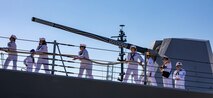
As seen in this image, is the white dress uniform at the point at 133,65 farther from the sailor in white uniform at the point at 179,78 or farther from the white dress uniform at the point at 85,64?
the sailor in white uniform at the point at 179,78

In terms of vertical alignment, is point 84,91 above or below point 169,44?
below

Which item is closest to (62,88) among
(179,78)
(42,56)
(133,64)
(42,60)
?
(42,60)

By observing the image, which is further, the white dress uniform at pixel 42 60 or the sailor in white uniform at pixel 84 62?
the sailor in white uniform at pixel 84 62

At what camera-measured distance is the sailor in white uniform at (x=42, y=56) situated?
10539 millimetres

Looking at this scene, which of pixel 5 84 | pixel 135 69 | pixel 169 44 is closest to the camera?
pixel 5 84

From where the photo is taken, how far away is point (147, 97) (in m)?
11.2

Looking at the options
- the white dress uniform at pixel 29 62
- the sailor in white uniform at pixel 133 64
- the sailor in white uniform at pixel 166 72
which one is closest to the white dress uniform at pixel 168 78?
the sailor in white uniform at pixel 166 72

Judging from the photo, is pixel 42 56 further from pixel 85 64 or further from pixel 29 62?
pixel 85 64

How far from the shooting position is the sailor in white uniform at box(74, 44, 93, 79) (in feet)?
35.7

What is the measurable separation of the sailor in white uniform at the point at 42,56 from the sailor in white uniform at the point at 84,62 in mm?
735

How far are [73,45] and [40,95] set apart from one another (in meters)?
1.40

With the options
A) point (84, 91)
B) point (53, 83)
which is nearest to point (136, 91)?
point (84, 91)

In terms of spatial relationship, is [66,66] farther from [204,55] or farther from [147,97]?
[204,55]

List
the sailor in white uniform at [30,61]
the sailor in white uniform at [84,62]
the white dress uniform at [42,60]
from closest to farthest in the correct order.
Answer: the white dress uniform at [42,60]
the sailor in white uniform at [30,61]
the sailor in white uniform at [84,62]
